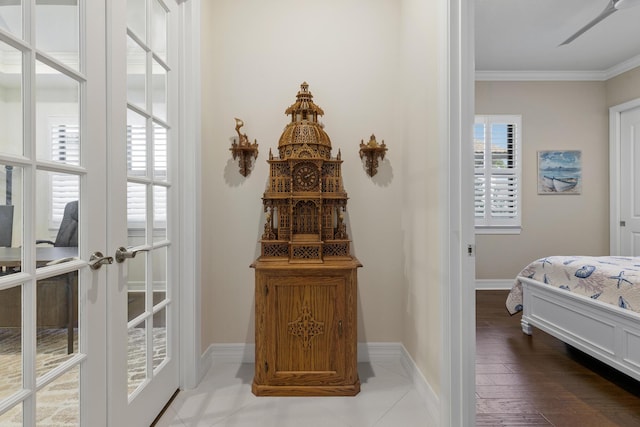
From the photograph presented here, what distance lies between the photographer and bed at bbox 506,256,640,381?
230 centimetres

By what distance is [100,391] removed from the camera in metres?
1.36

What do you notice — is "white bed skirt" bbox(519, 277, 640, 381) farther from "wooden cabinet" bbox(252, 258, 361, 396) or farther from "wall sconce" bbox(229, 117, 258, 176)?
"wall sconce" bbox(229, 117, 258, 176)

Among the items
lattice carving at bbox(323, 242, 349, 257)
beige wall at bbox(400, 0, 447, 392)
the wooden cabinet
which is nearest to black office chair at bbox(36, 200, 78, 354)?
the wooden cabinet

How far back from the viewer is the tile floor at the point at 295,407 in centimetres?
189

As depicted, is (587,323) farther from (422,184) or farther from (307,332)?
(307,332)

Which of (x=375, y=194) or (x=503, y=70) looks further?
(x=503, y=70)

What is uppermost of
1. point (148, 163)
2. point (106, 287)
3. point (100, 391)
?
point (148, 163)

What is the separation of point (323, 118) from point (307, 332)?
150 centimetres

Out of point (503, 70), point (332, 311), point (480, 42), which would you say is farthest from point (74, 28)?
point (503, 70)

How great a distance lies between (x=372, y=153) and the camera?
262 cm

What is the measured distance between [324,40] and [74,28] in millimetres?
1782

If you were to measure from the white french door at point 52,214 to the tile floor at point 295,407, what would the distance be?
0.71 m

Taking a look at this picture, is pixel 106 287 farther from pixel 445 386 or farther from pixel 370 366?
pixel 370 366

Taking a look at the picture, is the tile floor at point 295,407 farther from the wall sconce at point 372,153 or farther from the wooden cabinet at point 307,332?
the wall sconce at point 372,153
